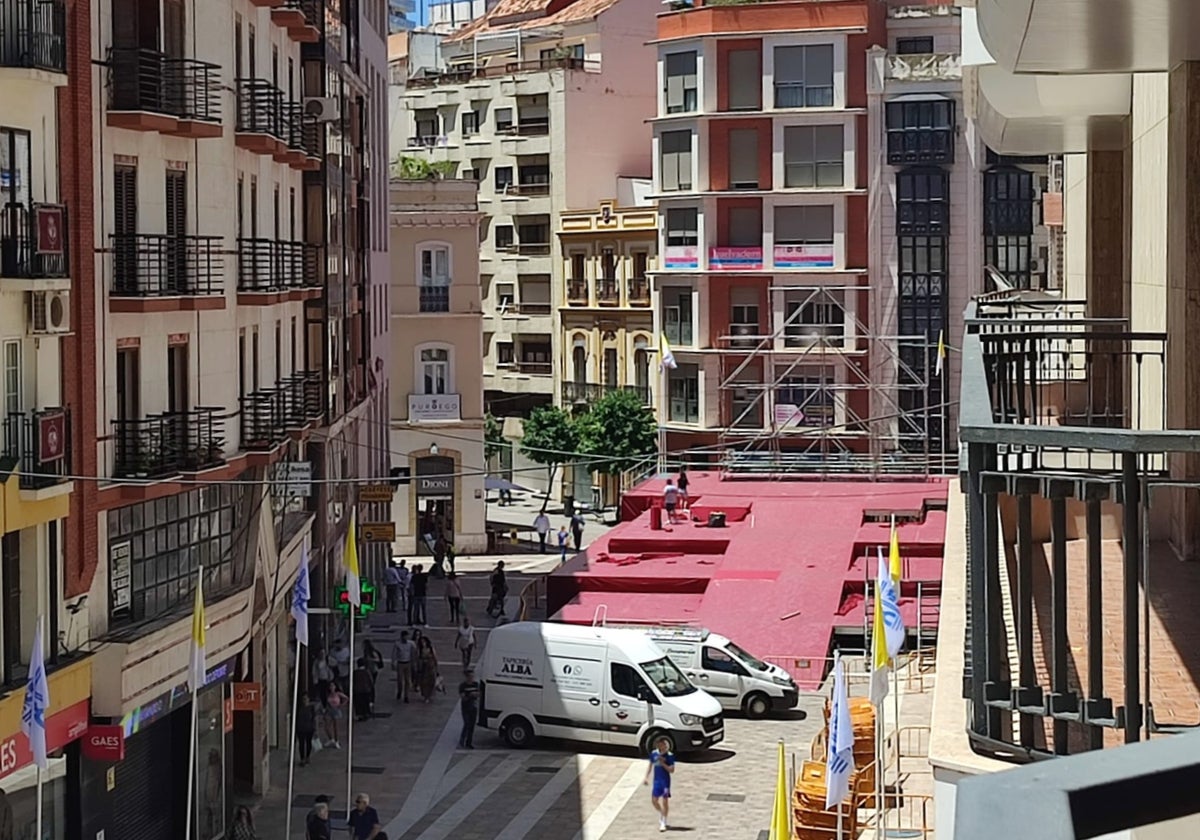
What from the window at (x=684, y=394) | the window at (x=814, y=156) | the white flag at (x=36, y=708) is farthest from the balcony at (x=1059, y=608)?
the window at (x=684, y=394)

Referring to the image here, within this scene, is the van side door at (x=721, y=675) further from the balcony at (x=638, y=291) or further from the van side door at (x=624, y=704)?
the balcony at (x=638, y=291)

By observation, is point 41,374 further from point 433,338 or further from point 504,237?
point 504,237

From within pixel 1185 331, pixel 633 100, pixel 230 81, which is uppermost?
pixel 633 100

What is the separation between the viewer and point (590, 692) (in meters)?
32.8

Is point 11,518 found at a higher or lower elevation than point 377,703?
higher

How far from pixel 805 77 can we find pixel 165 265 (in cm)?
3723

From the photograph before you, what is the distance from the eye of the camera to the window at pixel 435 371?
62219mm

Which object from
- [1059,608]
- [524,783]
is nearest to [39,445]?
[524,783]

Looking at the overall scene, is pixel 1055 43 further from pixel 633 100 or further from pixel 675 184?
pixel 633 100

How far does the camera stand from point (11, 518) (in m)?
21.7

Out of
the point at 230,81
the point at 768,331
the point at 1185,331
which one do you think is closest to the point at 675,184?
the point at 768,331

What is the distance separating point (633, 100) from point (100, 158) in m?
55.0

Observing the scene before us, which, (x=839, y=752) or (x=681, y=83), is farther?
(x=681, y=83)

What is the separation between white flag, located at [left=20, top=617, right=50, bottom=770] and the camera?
20.2m
